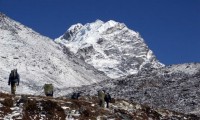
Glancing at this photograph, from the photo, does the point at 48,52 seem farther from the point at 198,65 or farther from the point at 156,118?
the point at 156,118

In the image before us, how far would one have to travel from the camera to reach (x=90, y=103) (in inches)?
1683

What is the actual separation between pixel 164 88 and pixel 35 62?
168 ft

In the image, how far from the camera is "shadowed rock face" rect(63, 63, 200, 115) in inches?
3046

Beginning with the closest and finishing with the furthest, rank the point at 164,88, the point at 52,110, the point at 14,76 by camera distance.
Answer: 1. the point at 52,110
2. the point at 14,76
3. the point at 164,88

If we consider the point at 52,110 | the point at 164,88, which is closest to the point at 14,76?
the point at 52,110

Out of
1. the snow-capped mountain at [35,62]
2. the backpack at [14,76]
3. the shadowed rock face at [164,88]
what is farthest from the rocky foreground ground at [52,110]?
the snow-capped mountain at [35,62]

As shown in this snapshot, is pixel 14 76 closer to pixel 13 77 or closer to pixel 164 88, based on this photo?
pixel 13 77

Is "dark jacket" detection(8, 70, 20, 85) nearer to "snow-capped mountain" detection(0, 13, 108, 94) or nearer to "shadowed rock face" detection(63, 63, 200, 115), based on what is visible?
"shadowed rock face" detection(63, 63, 200, 115)

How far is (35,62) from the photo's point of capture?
130500mm

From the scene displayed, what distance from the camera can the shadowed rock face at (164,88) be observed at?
254ft

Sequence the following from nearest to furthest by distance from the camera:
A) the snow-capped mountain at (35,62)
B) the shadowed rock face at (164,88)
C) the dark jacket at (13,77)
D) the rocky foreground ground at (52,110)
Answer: the rocky foreground ground at (52,110)
the dark jacket at (13,77)
the shadowed rock face at (164,88)
the snow-capped mountain at (35,62)

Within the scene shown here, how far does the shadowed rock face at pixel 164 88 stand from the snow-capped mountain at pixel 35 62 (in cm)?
1947

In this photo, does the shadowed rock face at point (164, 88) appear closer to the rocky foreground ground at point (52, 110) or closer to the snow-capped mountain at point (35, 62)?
the snow-capped mountain at point (35, 62)

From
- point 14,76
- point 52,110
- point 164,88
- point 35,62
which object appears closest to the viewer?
point 52,110
